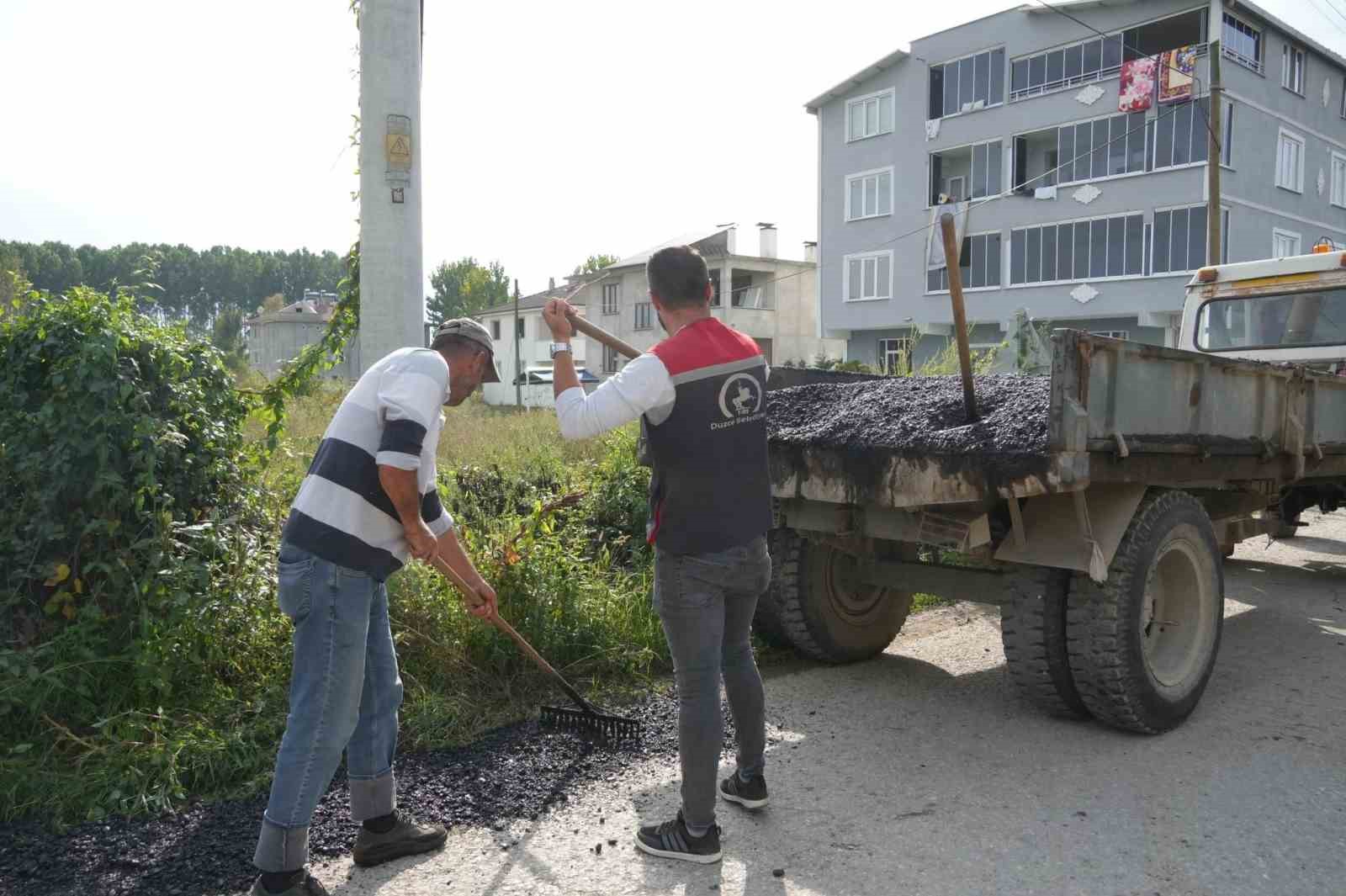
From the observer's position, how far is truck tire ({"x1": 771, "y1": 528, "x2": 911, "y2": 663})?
17.3 feet

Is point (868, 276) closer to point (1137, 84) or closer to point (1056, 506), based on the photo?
point (1137, 84)

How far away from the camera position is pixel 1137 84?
2673 cm

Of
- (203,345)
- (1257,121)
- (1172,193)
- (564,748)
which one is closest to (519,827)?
(564,748)

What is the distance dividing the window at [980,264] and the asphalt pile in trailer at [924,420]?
26270mm

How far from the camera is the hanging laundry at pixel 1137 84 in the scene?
2639 cm

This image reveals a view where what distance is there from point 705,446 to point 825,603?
2365 millimetres

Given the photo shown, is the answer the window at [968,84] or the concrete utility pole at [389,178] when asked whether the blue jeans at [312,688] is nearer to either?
the concrete utility pole at [389,178]

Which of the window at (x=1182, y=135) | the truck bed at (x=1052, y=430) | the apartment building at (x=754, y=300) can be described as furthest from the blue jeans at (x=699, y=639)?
the apartment building at (x=754, y=300)

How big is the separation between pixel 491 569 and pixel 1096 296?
26502mm

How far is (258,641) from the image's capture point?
15.0 ft

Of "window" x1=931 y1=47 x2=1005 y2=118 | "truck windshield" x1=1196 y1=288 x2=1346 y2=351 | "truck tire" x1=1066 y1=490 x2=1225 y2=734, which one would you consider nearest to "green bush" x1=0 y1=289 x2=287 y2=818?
"truck tire" x1=1066 y1=490 x2=1225 y2=734

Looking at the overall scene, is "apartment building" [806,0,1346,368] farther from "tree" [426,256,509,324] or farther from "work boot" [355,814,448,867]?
"tree" [426,256,509,324]

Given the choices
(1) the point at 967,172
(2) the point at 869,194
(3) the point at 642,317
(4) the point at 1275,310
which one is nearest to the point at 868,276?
(2) the point at 869,194

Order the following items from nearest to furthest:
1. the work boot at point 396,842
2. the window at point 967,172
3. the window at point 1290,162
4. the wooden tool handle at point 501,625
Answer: the work boot at point 396,842 → the wooden tool handle at point 501,625 → the window at point 1290,162 → the window at point 967,172
